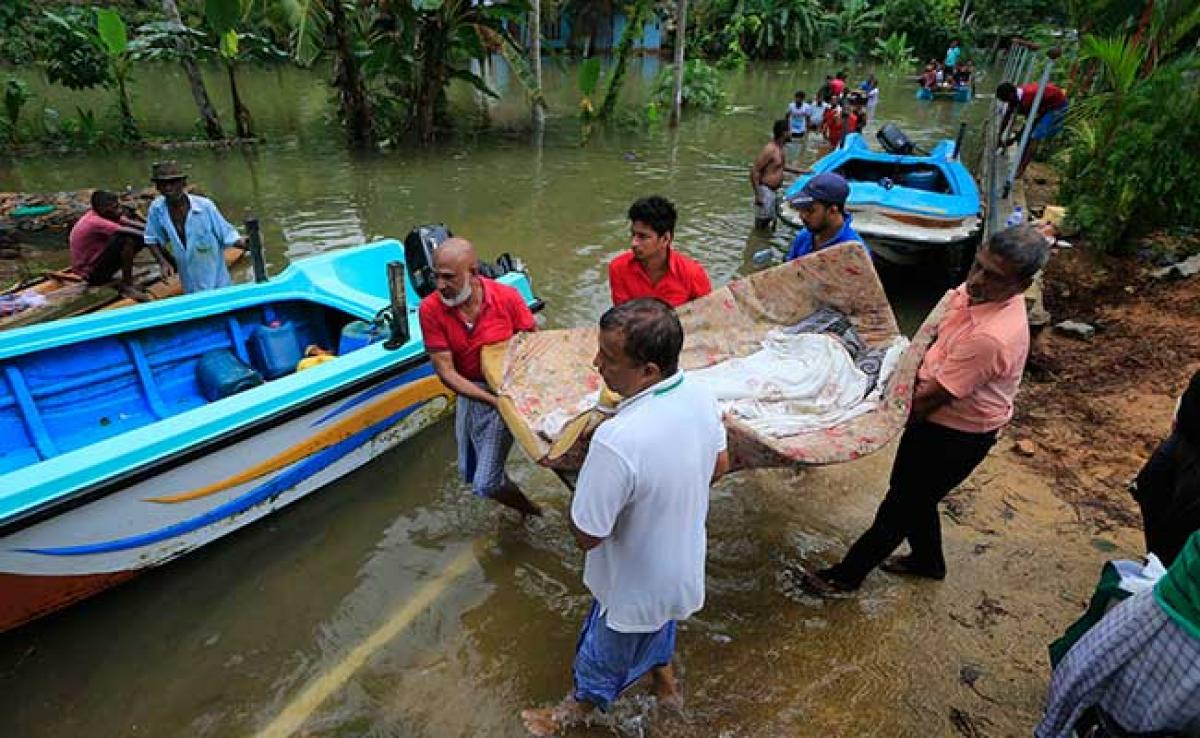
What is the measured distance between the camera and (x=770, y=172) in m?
9.51

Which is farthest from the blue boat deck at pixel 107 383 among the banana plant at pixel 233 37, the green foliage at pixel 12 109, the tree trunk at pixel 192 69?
the green foliage at pixel 12 109

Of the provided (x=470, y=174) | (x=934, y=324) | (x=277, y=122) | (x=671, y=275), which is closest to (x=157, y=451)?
(x=671, y=275)

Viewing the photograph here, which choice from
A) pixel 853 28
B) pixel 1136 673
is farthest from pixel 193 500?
pixel 853 28

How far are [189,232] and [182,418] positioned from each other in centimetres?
244

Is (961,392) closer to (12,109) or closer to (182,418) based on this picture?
(182,418)

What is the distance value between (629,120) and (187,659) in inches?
645

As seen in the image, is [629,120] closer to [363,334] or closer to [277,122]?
[277,122]

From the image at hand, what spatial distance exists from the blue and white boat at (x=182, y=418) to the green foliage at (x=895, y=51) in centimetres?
3330

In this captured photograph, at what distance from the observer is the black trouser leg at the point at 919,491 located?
2.93 meters

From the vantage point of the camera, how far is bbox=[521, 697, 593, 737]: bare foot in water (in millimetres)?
2902

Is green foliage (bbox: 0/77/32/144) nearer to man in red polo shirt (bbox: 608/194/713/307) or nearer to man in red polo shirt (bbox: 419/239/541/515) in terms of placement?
man in red polo shirt (bbox: 419/239/541/515)

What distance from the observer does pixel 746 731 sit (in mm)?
2920

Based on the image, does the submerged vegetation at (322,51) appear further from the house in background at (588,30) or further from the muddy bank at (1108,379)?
the house in background at (588,30)

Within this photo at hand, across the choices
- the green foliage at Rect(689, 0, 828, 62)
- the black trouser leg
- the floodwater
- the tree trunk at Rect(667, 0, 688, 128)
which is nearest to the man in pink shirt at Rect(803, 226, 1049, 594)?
the black trouser leg
